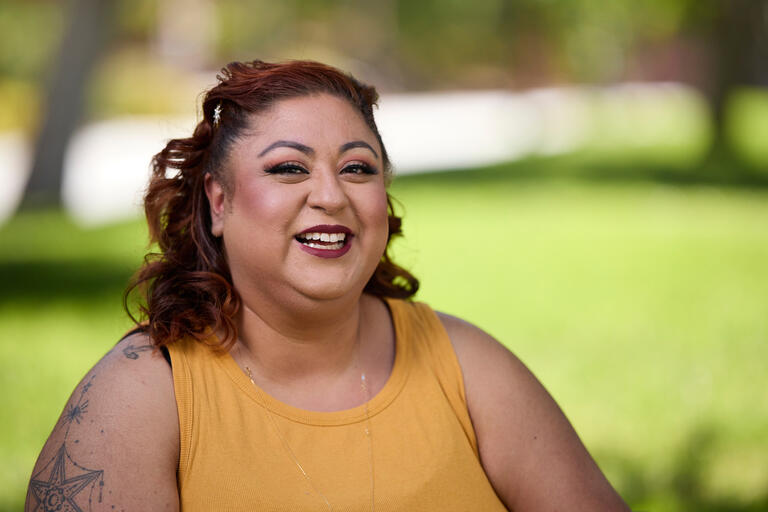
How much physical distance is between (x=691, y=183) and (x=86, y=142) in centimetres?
1225

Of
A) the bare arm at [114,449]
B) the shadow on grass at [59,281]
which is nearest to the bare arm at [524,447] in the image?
the bare arm at [114,449]

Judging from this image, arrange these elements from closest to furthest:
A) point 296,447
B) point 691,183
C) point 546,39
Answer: point 296,447 < point 691,183 < point 546,39

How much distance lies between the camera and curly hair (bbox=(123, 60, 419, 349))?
2584 mm

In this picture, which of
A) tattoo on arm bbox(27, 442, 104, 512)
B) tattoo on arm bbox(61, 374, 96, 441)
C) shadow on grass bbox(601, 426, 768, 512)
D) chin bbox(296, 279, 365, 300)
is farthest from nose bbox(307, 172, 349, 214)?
shadow on grass bbox(601, 426, 768, 512)

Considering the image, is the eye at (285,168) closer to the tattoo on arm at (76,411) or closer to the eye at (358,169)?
Answer: the eye at (358,169)

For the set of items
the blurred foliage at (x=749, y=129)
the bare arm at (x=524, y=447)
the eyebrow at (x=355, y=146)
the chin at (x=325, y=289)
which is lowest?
the blurred foliage at (x=749, y=129)

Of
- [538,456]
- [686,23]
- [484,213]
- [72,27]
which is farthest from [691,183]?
[538,456]

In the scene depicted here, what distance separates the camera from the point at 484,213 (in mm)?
14016

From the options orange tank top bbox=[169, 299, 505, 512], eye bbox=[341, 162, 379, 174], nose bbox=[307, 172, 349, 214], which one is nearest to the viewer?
orange tank top bbox=[169, 299, 505, 512]

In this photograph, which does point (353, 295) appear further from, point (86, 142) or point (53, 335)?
point (86, 142)

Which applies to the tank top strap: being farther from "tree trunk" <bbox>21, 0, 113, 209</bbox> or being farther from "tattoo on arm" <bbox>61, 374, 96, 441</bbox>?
"tree trunk" <bbox>21, 0, 113, 209</bbox>

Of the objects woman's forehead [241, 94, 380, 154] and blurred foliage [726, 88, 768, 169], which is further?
blurred foliage [726, 88, 768, 169]

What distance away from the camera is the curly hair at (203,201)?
8.48ft

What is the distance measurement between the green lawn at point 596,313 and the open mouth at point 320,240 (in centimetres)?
56
